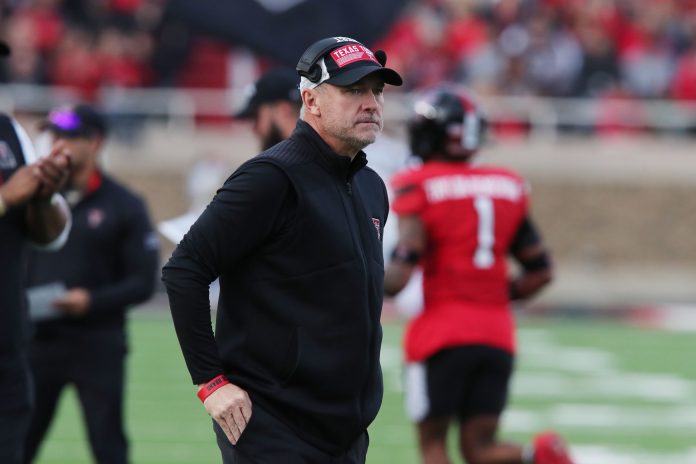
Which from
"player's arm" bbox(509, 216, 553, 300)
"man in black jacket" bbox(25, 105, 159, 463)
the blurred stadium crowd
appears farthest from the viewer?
the blurred stadium crowd

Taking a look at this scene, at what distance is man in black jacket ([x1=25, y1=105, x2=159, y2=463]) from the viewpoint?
6816mm

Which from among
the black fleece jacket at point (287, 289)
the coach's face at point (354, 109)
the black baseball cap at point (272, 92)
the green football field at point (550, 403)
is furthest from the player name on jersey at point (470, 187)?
the green football field at point (550, 403)

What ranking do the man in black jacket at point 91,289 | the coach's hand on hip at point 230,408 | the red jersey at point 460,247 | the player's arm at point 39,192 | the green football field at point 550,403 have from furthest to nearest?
the green football field at point 550,403 → the man in black jacket at point 91,289 → the red jersey at point 460,247 → the player's arm at point 39,192 → the coach's hand on hip at point 230,408

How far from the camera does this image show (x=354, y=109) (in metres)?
4.42

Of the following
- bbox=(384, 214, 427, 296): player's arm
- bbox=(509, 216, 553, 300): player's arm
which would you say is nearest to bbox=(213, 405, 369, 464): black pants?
bbox=(384, 214, 427, 296): player's arm

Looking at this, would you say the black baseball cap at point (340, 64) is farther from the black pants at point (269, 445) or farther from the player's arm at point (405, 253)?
the player's arm at point (405, 253)

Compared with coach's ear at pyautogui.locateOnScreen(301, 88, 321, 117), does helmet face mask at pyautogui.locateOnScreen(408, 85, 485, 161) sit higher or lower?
lower

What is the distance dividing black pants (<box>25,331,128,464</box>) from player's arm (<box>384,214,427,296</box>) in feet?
4.38

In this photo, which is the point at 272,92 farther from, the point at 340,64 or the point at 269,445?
the point at 269,445

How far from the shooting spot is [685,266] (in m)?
20.9

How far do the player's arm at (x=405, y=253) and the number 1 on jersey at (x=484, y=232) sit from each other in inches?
9.3

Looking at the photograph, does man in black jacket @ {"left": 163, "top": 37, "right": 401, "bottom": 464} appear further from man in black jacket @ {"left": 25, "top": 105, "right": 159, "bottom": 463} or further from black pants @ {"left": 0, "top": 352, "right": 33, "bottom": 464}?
man in black jacket @ {"left": 25, "top": 105, "right": 159, "bottom": 463}

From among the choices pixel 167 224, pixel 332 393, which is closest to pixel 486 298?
pixel 167 224

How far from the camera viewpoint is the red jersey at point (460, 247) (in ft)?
21.4
